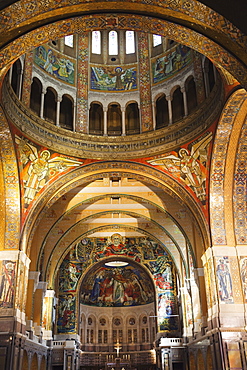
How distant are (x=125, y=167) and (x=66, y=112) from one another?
413 cm

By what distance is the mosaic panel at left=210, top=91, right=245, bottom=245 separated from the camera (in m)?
16.1

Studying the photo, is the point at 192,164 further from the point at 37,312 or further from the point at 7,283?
the point at 37,312

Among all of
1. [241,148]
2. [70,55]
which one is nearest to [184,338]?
[241,148]

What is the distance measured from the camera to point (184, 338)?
24.0 metres

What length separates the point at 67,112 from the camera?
2047cm

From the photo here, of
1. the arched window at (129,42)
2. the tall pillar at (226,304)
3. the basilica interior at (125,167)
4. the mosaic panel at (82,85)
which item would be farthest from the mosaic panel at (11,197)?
the arched window at (129,42)

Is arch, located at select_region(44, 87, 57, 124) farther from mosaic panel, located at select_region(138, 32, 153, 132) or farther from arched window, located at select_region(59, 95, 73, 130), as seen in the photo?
mosaic panel, located at select_region(138, 32, 153, 132)

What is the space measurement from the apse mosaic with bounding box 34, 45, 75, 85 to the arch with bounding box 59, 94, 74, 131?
90 centimetres

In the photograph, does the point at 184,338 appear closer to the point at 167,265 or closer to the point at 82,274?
the point at 167,265

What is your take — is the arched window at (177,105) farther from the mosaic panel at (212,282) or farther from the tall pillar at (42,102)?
the mosaic panel at (212,282)

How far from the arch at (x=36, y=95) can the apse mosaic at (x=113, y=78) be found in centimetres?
296

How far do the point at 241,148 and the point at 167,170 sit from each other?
418 cm

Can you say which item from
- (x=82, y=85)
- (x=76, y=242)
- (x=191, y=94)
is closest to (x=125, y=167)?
(x=191, y=94)

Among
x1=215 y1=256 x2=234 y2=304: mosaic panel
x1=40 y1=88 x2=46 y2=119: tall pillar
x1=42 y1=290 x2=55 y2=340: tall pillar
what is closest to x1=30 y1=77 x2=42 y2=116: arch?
x1=40 y1=88 x2=46 y2=119: tall pillar
